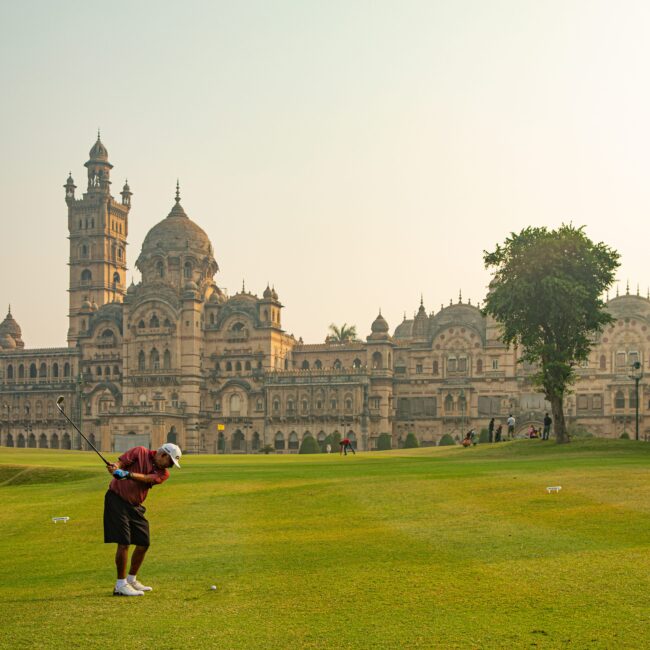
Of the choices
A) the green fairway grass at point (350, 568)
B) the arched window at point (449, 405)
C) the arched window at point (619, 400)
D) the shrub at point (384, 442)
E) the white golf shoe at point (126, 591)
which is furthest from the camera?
the arched window at point (449, 405)

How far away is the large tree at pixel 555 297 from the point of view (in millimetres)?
55125

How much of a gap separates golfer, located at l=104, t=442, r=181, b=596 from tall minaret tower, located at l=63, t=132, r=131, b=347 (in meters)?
112

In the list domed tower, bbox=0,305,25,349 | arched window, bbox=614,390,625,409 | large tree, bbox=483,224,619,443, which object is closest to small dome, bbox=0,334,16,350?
domed tower, bbox=0,305,25,349

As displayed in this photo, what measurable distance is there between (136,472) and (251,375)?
91.7 meters

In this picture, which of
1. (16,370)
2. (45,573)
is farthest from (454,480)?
(16,370)

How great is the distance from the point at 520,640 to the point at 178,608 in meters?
4.44

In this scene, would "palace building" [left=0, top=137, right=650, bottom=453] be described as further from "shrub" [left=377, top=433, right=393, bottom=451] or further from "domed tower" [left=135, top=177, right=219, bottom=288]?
"shrub" [left=377, top=433, right=393, bottom=451]

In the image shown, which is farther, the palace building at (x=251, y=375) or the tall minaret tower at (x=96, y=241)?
the tall minaret tower at (x=96, y=241)

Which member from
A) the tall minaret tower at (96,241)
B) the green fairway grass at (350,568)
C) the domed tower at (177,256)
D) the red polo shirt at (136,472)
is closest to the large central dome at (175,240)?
the domed tower at (177,256)

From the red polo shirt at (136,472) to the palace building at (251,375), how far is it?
81.1m

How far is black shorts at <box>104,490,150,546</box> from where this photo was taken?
46.7 feet

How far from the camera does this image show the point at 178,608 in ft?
43.0

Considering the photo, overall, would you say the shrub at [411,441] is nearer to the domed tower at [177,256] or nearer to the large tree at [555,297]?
the domed tower at [177,256]

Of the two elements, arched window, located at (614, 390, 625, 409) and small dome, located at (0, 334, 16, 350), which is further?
small dome, located at (0, 334, 16, 350)
